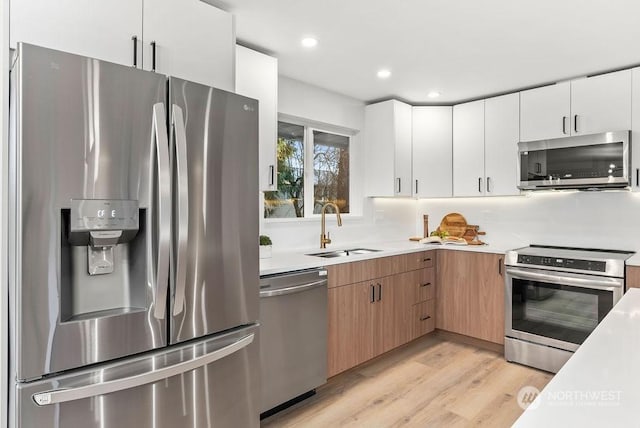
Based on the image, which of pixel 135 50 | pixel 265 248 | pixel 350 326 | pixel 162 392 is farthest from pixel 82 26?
pixel 350 326

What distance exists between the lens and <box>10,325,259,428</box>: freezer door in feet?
4.06

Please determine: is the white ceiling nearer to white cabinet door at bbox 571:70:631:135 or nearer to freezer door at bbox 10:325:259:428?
white cabinet door at bbox 571:70:631:135

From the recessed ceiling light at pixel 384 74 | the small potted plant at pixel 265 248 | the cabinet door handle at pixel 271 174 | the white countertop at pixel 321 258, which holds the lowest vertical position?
the white countertop at pixel 321 258

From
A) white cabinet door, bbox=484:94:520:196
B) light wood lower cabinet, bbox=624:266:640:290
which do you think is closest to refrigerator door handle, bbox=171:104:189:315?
light wood lower cabinet, bbox=624:266:640:290

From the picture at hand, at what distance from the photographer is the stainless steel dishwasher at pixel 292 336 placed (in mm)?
2238

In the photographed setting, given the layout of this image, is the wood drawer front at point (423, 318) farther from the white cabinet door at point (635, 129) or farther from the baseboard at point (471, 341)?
the white cabinet door at point (635, 129)

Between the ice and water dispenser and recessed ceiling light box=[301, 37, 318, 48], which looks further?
recessed ceiling light box=[301, 37, 318, 48]

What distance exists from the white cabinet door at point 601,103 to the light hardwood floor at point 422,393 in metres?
1.97

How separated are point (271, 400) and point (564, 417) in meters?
1.85

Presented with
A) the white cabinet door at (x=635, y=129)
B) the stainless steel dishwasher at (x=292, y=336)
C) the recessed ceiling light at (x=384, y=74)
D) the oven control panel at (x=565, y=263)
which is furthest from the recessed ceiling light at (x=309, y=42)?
the white cabinet door at (x=635, y=129)

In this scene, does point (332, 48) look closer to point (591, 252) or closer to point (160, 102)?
point (160, 102)

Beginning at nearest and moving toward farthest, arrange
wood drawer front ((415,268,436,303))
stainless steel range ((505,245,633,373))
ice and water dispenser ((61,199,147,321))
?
ice and water dispenser ((61,199,147,321)) < stainless steel range ((505,245,633,373)) < wood drawer front ((415,268,436,303))

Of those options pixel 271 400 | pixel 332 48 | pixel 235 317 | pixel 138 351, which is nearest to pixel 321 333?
pixel 271 400

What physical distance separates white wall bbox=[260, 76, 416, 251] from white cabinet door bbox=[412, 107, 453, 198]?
45cm
